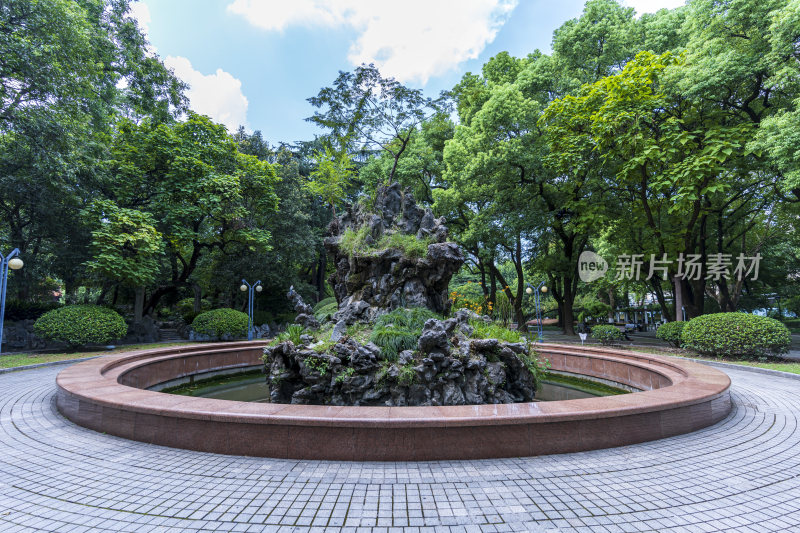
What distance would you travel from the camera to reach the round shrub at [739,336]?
11.4 m

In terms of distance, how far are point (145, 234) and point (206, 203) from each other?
3.50 metres

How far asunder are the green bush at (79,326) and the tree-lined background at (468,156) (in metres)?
1.95

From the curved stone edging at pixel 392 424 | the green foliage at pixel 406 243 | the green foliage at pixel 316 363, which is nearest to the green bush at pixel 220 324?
the green foliage at pixel 406 243

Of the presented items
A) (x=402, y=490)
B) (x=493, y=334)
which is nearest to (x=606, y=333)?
(x=493, y=334)

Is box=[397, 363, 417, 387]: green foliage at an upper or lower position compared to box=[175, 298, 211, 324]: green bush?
lower

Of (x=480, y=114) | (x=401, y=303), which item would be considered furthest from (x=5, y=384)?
(x=480, y=114)

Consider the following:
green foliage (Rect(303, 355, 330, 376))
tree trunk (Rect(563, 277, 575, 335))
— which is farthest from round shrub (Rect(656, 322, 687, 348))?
green foliage (Rect(303, 355, 330, 376))

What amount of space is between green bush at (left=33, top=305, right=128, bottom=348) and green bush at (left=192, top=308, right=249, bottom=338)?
10.8 feet

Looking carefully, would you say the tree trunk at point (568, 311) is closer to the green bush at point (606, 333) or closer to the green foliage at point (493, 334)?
the green bush at point (606, 333)

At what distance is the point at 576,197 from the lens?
62.7ft

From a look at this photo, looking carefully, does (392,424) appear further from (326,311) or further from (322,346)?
(326,311)

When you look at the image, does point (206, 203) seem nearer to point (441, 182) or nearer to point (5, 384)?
point (5, 384)

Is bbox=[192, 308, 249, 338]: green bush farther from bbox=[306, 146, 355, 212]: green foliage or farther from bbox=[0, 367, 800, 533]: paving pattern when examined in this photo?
bbox=[0, 367, 800, 533]: paving pattern

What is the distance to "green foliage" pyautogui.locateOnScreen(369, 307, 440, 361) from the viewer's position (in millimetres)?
7433
